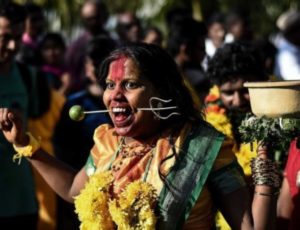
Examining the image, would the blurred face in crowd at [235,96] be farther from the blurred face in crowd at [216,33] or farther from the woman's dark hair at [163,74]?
the blurred face in crowd at [216,33]

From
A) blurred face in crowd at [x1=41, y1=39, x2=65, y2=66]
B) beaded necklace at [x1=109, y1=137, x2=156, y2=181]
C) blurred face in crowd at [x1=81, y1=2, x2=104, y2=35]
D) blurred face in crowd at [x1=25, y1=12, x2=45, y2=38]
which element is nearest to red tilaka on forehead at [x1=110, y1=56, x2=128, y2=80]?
beaded necklace at [x1=109, y1=137, x2=156, y2=181]

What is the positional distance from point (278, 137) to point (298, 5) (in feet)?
32.0

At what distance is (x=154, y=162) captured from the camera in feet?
15.9

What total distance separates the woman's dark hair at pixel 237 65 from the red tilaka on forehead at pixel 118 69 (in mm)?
1469

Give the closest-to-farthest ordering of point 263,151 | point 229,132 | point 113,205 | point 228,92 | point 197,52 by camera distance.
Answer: point 263,151
point 113,205
point 229,132
point 228,92
point 197,52

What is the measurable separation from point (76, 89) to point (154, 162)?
5230 millimetres

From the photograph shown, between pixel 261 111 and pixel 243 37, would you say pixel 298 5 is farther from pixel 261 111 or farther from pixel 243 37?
pixel 261 111

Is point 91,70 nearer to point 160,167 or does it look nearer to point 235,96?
point 235,96

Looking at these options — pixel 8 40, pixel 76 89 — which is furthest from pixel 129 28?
pixel 8 40

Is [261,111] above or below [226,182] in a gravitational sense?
above

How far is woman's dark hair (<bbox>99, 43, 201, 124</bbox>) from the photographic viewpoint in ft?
16.2

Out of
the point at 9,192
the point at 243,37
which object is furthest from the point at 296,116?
the point at 243,37

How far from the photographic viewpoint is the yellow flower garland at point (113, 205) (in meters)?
4.72

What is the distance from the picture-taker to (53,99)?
765 cm
